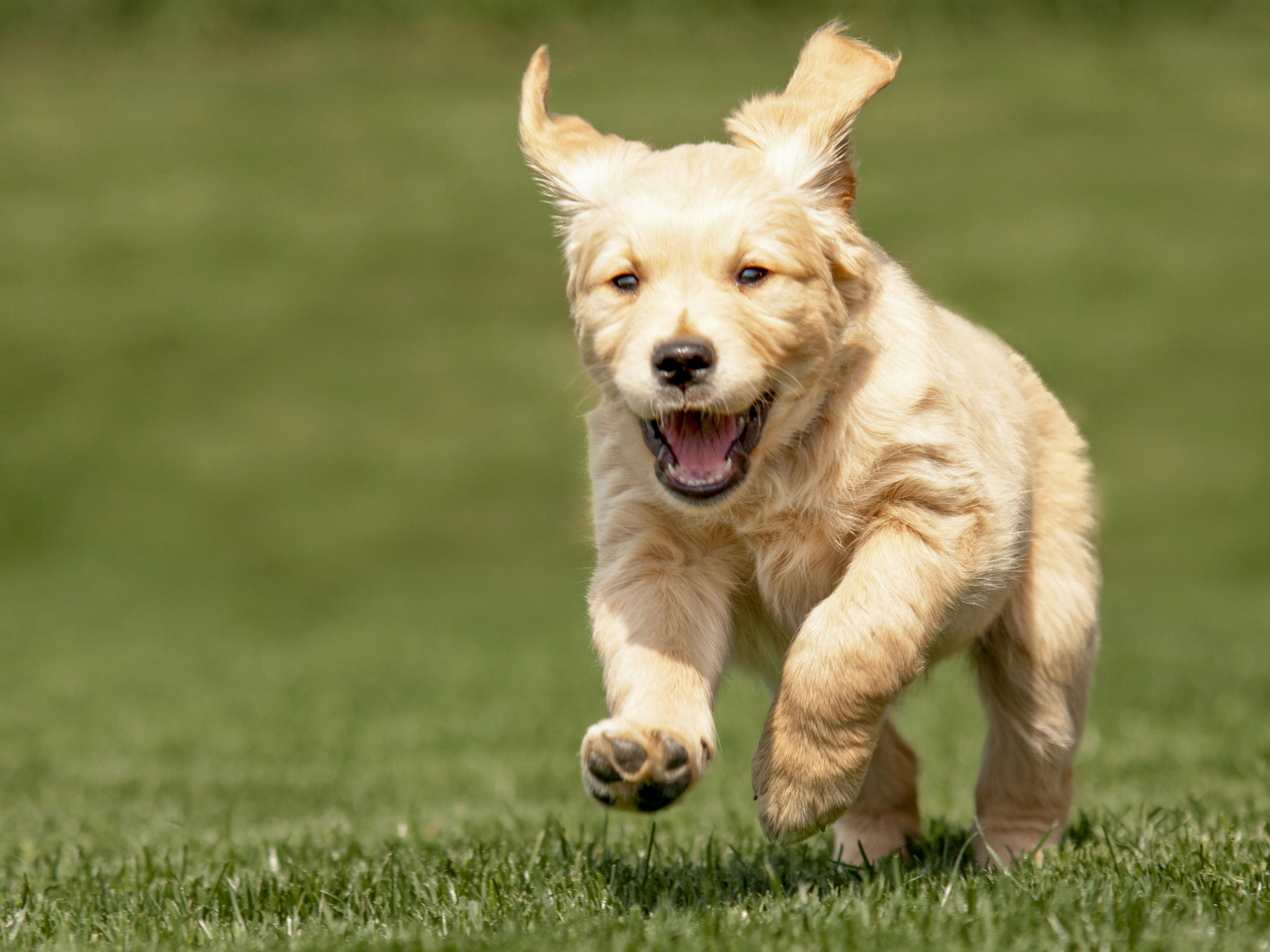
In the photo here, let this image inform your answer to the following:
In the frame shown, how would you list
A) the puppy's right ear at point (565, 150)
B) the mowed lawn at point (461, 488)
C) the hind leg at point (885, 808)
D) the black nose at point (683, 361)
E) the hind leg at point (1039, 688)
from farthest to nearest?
the hind leg at point (885, 808)
the hind leg at point (1039, 688)
the puppy's right ear at point (565, 150)
the mowed lawn at point (461, 488)
the black nose at point (683, 361)

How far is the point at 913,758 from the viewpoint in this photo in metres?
4.33

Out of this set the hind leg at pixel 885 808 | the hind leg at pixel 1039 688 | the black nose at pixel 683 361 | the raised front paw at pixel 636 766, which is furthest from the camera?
the hind leg at pixel 885 808

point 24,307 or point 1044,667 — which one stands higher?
point 24,307

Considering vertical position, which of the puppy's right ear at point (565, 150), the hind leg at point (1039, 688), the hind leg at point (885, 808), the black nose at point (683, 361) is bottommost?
the hind leg at point (885, 808)

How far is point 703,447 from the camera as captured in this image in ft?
11.1

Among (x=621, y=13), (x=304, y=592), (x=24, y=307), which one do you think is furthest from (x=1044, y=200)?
(x=24, y=307)

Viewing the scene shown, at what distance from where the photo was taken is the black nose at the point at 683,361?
3156mm

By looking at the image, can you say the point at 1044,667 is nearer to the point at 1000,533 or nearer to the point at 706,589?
the point at 1000,533

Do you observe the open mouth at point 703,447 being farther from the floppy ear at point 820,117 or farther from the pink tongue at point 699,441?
the floppy ear at point 820,117

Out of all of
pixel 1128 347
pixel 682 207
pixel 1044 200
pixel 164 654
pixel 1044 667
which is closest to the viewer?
pixel 682 207

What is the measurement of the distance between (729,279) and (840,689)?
0.95 m

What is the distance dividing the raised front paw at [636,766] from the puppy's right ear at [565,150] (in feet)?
4.58

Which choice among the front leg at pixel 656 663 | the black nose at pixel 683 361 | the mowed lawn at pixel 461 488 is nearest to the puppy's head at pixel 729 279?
the black nose at pixel 683 361

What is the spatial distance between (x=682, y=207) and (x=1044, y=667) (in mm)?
1640
